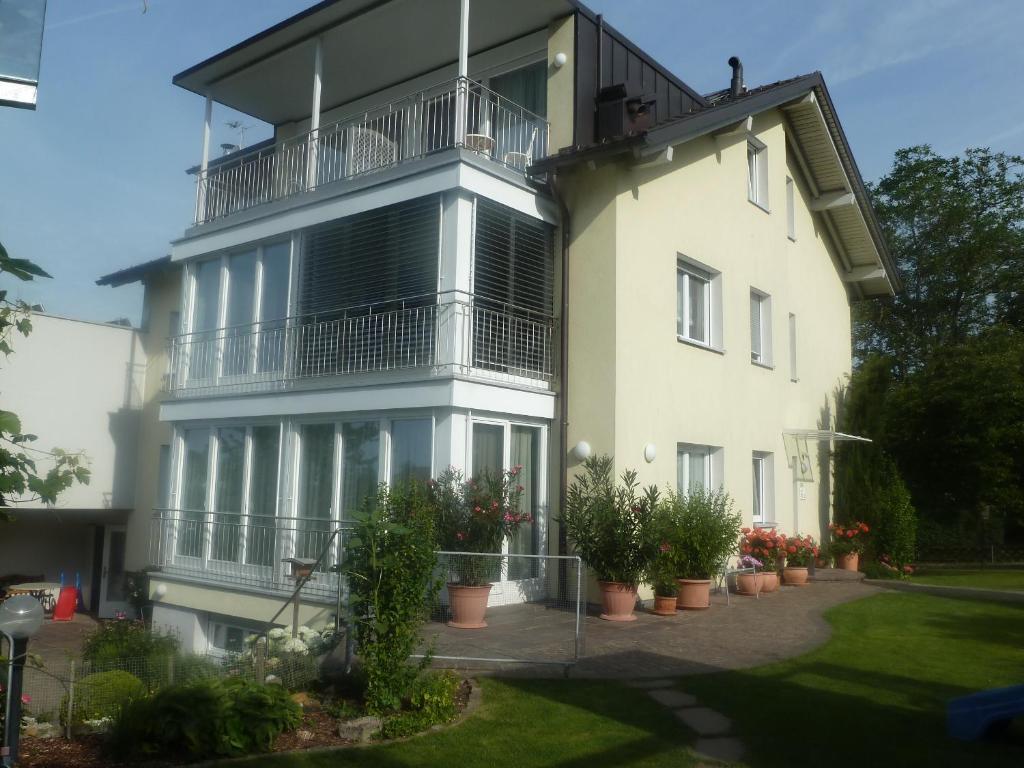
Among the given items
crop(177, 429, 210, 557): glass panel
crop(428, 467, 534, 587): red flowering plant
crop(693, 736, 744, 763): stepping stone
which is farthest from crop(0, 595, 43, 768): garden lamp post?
crop(177, 429, 210, 557): glass panel

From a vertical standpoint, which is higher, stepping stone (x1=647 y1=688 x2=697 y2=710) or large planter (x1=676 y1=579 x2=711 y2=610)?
large planter (x1=676 y1=579 x2=711 y2=610)

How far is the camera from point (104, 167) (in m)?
10.5

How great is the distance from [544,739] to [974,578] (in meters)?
16.0

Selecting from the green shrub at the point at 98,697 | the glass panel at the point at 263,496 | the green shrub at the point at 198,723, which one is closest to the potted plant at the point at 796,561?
the glass panel at the point at 263,496

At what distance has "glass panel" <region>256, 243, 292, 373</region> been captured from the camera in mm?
14688

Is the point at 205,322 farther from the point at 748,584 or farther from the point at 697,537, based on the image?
the point at 748,584

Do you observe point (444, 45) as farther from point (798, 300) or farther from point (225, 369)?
point (798, 300)

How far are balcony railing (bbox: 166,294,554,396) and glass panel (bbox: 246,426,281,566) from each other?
86 cm

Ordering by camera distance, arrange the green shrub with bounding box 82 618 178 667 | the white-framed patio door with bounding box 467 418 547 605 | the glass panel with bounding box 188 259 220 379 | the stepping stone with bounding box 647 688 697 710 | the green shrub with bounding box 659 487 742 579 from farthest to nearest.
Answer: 1. the glass panel with bounding box 188 259 220 379
2. the green shrub with bounding box 659 487 742 579
3. the white-framed patio door with bounding box 467 418 547 605
4. the green shrub with bounding box 82 618 178 667
5. the stepping stone with bounding box 647 688 697 710

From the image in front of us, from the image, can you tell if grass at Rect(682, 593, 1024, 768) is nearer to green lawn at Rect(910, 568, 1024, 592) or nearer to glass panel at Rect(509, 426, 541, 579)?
glass panel at Rect(509, 426, 541, 579)

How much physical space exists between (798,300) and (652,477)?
7.52 m

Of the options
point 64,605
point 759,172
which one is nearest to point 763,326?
point 759,172

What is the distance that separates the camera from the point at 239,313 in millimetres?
15922

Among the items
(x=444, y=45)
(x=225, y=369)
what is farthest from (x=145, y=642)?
(x=444, y=45)
